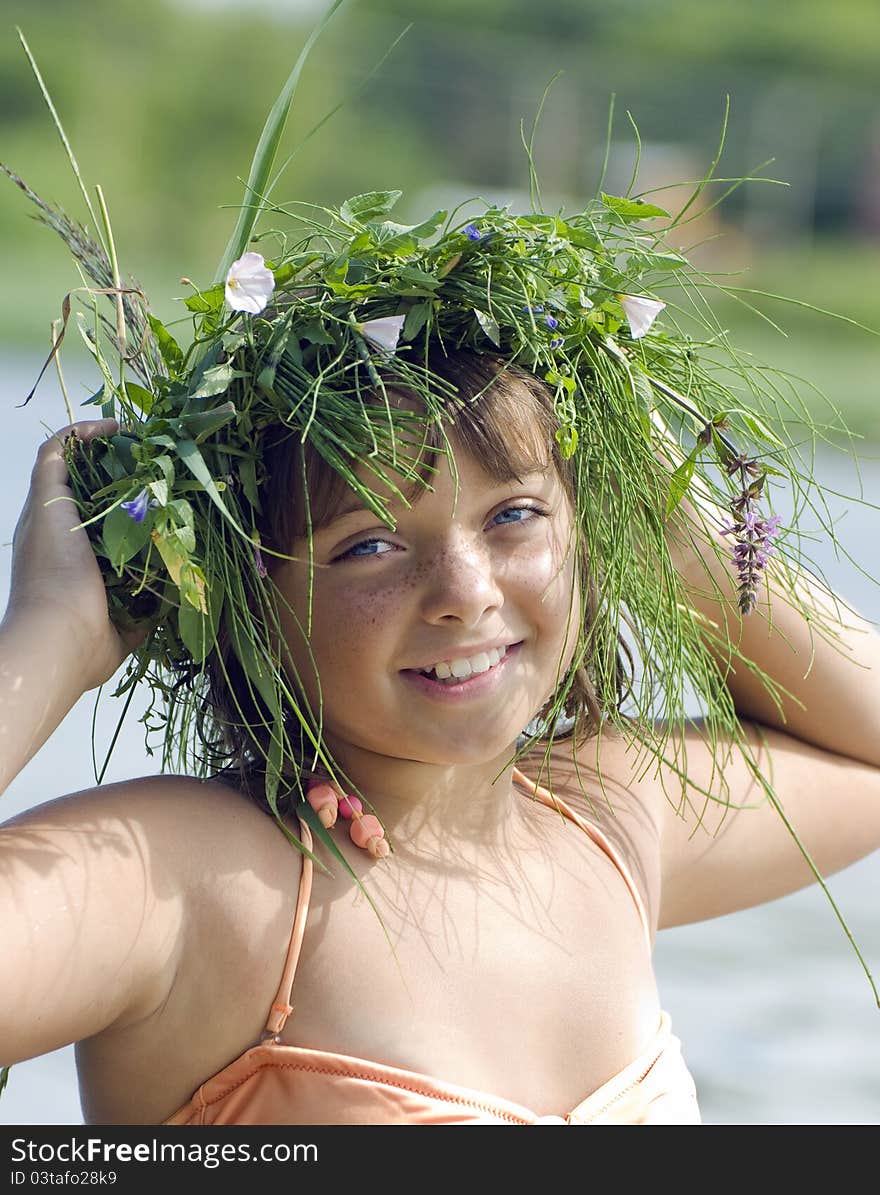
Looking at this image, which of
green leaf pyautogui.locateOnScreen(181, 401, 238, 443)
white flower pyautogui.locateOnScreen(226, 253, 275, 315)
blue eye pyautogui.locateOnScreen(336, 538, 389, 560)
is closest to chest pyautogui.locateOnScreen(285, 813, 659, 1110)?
blue eye pyautogui.locateOnScreen(336, 538, 389, 560)

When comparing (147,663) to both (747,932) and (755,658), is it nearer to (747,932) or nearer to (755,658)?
(755,658)

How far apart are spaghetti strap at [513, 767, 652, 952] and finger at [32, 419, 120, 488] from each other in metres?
0.64

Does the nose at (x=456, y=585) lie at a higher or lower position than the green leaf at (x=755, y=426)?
lower

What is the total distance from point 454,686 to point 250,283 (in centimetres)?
42

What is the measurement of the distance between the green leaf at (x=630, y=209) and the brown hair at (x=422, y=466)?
0.18 metres

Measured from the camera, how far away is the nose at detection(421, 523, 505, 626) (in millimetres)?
1475

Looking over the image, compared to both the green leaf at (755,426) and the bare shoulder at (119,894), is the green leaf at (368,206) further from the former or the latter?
the bare shoulder at (119,894)

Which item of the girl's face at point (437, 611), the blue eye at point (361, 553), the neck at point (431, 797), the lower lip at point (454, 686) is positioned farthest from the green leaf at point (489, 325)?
the neck at point (431, 797)

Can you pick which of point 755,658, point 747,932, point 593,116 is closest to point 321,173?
point 593,116

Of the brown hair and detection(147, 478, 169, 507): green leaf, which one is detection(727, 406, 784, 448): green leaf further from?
detection(147, 478, 169, 507): green leaf

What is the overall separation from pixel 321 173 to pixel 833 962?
16.3 m

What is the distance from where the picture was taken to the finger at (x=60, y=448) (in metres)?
1.52

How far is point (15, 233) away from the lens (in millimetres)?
15047

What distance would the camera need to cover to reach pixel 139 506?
4.60 feet
